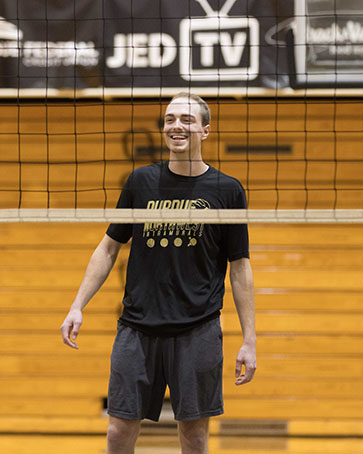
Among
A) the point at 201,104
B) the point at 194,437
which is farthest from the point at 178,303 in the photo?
the point at 201,104

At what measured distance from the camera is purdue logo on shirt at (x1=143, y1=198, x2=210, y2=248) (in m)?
2.96

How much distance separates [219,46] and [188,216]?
8.93ft

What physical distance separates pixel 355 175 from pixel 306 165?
590mm

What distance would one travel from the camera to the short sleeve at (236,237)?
9.95ft

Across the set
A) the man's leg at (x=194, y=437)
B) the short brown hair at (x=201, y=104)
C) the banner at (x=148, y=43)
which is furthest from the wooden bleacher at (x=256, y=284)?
the man's leg at (x=194, y=437)

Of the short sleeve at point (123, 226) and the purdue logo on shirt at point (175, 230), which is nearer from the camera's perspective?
the purdue logo on shirt at point (175, 230)

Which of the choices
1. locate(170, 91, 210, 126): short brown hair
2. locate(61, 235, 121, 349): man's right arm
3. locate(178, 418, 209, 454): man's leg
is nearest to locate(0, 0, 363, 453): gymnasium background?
locate(170, 91, 210, 126): short brown hair

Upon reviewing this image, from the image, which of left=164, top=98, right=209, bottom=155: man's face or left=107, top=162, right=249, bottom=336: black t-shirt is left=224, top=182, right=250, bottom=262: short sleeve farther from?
left=164, top=98, right=209, bottom=155: man's face

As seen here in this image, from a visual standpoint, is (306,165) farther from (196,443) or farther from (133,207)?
(196,443)

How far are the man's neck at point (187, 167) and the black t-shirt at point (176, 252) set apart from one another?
3 centimetres

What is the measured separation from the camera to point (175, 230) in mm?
2969

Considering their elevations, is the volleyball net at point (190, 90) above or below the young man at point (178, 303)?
above

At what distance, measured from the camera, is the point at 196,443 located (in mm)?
2918

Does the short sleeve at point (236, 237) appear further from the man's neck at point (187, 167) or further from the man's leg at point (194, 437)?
the man's leg at point (194, 437)
